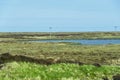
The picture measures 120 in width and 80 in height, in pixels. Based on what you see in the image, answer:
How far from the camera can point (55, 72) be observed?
2112 centimetres

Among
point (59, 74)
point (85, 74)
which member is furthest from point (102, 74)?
point (59, 74)

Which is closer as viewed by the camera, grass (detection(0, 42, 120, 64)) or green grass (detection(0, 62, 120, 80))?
green grass (detection(0, 62, 120, 80))

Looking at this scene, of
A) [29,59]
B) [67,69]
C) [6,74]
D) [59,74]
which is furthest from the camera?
[29,59]

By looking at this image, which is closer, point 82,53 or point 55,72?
point 55,72

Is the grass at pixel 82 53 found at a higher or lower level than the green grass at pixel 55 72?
lower

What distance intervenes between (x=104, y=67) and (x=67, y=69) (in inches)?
98.6

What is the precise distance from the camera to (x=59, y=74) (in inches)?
818

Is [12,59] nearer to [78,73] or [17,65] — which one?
[17,65]

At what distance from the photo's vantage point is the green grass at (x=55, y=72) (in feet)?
64.8

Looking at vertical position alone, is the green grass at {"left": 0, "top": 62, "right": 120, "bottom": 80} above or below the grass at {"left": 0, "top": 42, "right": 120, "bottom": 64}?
above

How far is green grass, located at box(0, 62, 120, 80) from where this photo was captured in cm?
1975

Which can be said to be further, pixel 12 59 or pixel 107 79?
pixel 12 59

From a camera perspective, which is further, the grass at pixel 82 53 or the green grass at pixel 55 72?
the grass at pixel 82 53

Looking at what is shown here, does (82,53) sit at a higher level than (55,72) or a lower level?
lower
